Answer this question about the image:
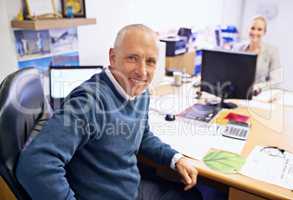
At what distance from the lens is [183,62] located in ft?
10.4

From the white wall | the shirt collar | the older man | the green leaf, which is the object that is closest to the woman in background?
the white wall

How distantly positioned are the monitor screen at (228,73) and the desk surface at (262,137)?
15 cm

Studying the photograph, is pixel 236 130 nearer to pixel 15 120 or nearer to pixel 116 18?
pixel 15 120

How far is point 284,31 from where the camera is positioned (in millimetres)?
4250

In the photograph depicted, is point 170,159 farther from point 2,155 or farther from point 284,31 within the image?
point 284,31

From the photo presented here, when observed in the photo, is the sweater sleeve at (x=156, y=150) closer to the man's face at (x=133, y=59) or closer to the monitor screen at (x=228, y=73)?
the man's face at (x=133, y=59)

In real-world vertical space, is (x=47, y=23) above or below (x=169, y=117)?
above

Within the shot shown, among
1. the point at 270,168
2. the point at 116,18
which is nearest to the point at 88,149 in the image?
the point at 270,168

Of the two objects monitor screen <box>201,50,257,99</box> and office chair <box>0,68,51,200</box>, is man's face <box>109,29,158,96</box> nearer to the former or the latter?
office chair <box>0,68,51,200</box>

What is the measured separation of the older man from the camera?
832 millimetres

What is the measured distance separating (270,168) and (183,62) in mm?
2087

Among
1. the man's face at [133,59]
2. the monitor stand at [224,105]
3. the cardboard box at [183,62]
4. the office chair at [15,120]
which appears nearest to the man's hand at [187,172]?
the man's face at [133,59]

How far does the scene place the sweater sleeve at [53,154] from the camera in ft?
2.68

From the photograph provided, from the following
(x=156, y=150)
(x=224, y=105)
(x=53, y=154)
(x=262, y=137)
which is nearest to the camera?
(x=53, y=154)
